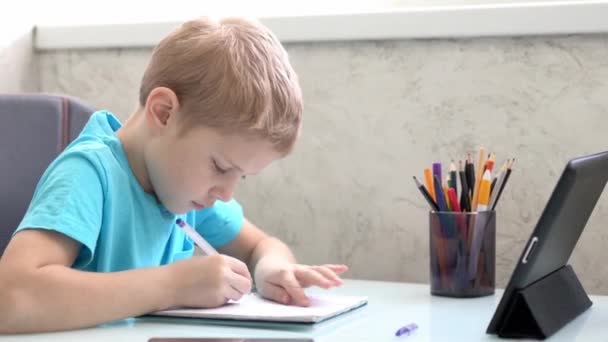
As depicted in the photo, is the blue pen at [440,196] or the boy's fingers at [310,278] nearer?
the boy's fingers at [310,278]

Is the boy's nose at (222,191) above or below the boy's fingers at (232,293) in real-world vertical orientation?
above

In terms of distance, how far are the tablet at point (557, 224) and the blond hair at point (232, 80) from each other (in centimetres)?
30

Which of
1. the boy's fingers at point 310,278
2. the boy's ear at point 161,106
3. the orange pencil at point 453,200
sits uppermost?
the boy's ear at point 161,106

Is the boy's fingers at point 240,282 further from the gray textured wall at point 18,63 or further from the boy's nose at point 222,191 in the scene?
the gray textured wall at point 18,63

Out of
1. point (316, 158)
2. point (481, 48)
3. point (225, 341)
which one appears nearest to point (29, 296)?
point (225, 341)

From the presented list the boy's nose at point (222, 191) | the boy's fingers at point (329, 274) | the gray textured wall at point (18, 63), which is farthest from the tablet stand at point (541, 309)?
the gray textured wall at point (18, 63)

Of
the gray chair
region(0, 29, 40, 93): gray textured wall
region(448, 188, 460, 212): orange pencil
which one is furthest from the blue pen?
region(0, 29, 40, 93): gray textured wall

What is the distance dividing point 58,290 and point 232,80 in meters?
0.29

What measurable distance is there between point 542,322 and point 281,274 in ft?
1.01

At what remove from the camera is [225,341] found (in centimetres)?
91

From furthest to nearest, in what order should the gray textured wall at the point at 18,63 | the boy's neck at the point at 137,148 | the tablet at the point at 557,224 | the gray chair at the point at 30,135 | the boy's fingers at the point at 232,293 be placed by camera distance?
the gray textured wall at the point at 18,63, the gray chair at the point at 30,135, the boy's neck at the point at 137,148, the boy's fingers at the point at 232,293, the tablet at the point at 557,224

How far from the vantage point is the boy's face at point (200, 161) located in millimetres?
1088

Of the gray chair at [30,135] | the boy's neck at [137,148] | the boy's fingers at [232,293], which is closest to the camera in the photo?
the boy's fingers at [232,293]

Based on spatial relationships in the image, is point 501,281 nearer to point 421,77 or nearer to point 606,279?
point 606,279
